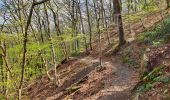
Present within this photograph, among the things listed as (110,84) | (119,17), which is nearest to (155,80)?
(110,84)

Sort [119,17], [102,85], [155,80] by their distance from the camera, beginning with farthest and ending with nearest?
[119,17]
[102,85]
[155,80]

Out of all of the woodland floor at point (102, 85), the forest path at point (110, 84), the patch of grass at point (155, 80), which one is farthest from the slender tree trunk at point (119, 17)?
the patch of grass at point (155, 80)

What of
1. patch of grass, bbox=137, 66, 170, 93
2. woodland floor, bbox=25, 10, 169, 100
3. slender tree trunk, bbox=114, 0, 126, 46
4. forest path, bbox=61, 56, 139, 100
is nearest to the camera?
patch of grass, bbox=137, 66, 170, 93

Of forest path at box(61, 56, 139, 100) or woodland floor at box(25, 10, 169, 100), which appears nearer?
forest path at box(61, 56, 139, 100)

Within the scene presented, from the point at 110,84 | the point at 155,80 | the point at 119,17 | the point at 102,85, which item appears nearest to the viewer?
the point at 155,80

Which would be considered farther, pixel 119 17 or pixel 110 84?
pixel 119 17

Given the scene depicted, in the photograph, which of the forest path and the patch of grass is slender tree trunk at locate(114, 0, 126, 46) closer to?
the forest path

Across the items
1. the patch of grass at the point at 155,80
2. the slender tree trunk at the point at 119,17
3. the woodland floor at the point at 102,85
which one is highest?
the slender tree trunk at the point at 119,17

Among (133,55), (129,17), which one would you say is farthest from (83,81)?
(129,17)

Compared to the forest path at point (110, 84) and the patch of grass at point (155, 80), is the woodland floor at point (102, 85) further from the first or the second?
the patch of grass at point (155, 80)

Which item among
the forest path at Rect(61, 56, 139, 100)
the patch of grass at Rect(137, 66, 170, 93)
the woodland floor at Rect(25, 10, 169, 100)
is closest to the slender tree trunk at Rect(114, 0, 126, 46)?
the woodland floor at Rect(25, 10, 169, 100)

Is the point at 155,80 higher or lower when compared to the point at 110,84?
higher

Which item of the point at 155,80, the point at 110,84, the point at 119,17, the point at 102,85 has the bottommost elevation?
the point at 102,85

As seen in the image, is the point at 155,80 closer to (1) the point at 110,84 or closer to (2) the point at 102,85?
(1) the point at 110,84
